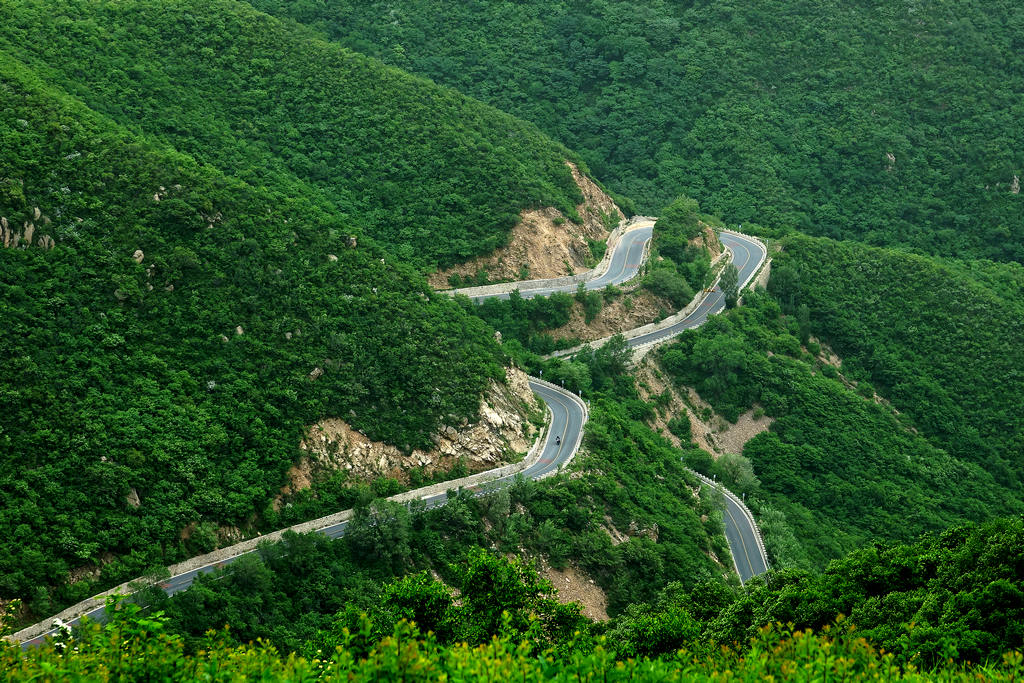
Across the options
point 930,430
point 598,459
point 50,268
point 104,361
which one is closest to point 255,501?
point 104,361

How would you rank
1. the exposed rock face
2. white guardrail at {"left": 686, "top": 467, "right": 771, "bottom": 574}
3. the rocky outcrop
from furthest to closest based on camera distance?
white guardrail at {"left": 686, "top": 467, "right": 771, "bottom": 574} < the exposed rock face < the rocky outcrop

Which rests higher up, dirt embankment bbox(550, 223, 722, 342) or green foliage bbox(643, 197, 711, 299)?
green foliage bbox(643, 197, 711, 299)

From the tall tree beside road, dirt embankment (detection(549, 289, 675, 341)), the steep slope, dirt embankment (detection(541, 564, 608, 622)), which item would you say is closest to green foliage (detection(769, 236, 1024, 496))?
the tall tree beside road

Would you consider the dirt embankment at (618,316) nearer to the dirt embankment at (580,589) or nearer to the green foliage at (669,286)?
the green foliage at (669,286)

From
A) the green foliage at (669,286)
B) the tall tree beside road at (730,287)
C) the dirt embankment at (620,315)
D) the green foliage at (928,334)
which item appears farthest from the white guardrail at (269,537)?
the green foliage at (928,334)

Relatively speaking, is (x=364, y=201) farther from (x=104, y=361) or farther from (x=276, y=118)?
(x=104, y=361)

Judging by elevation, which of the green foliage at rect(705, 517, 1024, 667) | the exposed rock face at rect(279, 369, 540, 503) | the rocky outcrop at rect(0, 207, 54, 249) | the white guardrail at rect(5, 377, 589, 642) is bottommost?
the white guardrail at rect(5, 377, 589, 642)

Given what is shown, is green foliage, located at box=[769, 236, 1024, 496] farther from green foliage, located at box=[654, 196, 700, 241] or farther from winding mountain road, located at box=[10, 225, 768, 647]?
green foliage, located at box=[654, 196, 700, 241]
